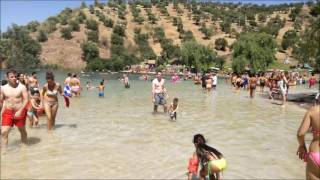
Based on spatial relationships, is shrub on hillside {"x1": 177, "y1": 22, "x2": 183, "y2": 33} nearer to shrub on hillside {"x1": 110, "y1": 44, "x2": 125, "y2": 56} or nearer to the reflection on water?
shrub on hillside {"x1": 110, "y1": 44, "x2": 125, "y2": 56}

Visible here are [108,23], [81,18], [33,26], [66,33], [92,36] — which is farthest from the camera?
[33,26]

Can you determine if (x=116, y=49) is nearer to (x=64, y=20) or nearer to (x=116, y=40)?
(x=116, y=40)

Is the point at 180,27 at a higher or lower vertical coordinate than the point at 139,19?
lower

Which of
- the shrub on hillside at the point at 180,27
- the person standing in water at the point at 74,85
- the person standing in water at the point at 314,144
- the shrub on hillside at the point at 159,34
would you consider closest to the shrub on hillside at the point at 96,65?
the shrub on hillside at the point at 159,34

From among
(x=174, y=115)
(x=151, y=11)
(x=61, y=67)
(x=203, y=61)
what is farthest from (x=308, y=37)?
(x=151, y=11)

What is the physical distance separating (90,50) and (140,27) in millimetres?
25299

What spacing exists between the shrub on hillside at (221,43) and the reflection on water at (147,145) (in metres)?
84.6

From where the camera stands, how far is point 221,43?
9981 cm

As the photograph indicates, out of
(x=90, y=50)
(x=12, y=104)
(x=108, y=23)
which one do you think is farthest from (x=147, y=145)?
(x=108, y=23)

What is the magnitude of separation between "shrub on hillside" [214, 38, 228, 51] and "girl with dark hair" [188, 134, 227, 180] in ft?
311

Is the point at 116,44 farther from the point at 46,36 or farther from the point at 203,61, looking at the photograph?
the point at 203,61

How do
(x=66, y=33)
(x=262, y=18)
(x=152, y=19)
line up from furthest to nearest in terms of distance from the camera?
(x=152, y=19), (x=262, y=18), (x=66, y=33)

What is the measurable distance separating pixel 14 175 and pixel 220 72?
65222 millimetres

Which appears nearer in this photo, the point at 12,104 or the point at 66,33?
the point at 12,104
